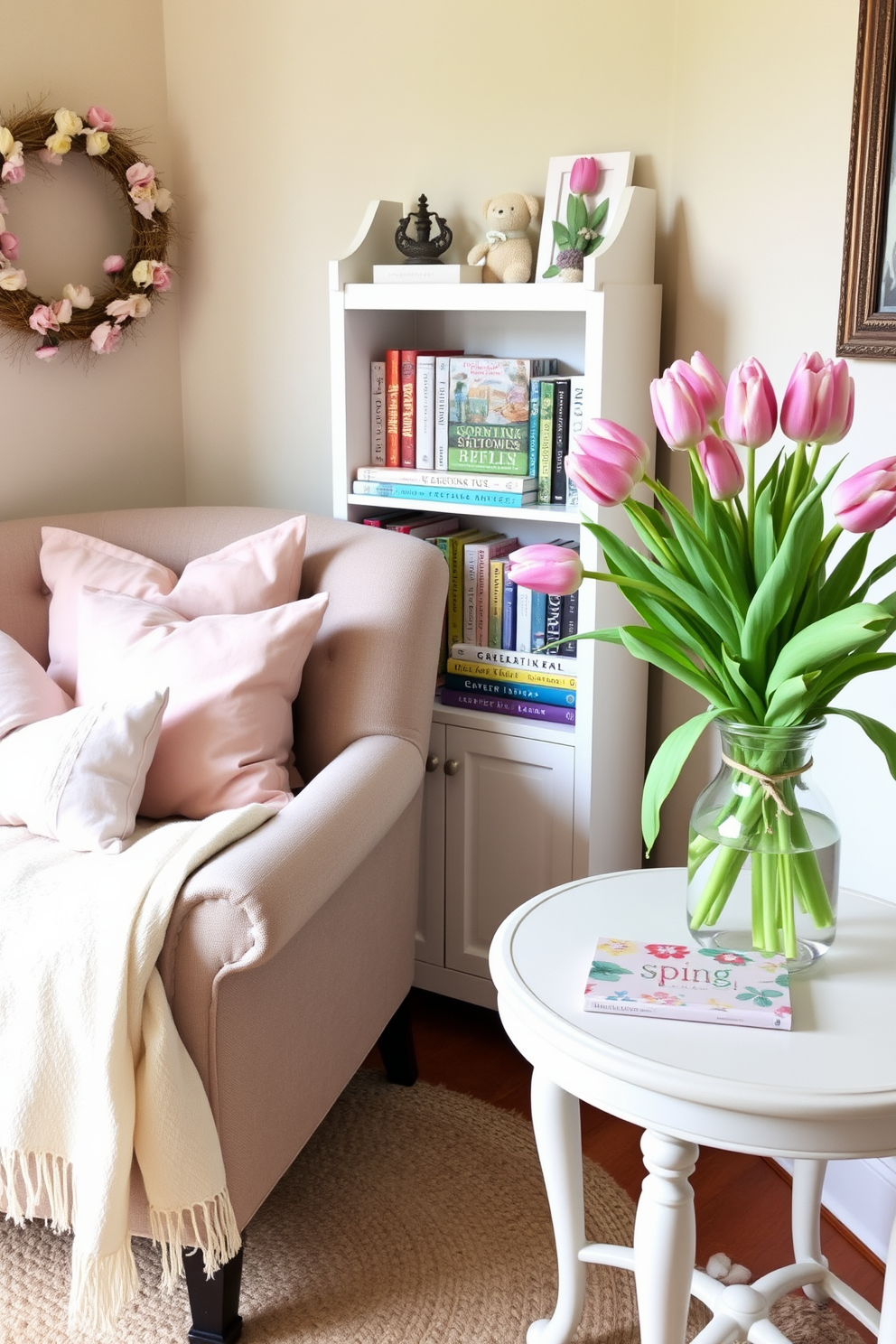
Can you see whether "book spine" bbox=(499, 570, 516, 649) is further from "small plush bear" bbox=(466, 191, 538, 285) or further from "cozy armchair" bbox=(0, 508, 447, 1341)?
"small plush bear" bbox=(466, 191, 538, 285)

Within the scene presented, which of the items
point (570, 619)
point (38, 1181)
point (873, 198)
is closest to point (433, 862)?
point (570, 619)

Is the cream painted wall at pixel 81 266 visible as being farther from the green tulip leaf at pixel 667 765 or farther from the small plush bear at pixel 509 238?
the green tulip leaf at pixel 667 765

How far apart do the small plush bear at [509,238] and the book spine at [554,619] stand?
55 cm

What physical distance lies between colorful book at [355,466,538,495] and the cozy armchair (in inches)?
5.4

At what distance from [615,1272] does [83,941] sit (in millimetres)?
887

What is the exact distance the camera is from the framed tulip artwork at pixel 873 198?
157cm

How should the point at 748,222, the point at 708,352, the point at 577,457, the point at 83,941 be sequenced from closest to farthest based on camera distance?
the point at 577,457 < the point at 83,941 < the point at 748,222 < the point at 708,352

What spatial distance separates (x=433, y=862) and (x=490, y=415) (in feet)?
2.68

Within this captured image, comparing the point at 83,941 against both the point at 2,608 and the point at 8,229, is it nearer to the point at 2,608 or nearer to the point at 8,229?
the point at 2,608

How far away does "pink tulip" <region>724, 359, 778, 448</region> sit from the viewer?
111 centimetres

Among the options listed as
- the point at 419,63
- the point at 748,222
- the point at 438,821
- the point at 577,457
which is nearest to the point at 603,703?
the point at 438,821

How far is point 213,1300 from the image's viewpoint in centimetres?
154

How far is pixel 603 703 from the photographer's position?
205 centimetres

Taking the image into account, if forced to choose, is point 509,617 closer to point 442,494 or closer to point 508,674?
point 508,674
